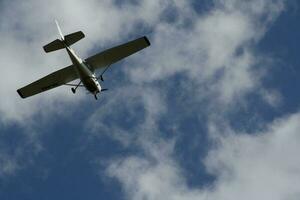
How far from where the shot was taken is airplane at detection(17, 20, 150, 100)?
47.2 meters

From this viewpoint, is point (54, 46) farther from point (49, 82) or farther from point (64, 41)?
point (49, 82)

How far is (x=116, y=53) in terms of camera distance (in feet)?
163

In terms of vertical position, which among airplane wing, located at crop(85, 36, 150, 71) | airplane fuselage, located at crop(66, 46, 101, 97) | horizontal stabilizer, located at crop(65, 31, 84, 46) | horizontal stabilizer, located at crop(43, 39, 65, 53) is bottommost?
airplane fuselage, located at crop(66, 46, 101, 97)

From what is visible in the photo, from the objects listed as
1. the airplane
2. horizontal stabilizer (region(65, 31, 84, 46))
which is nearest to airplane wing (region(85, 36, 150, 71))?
the airplane

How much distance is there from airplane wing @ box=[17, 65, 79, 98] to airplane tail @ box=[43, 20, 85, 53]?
9.08ft

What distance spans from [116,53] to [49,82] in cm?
475

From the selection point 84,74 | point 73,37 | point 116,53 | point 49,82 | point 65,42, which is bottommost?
point 84,74

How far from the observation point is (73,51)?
47.4m

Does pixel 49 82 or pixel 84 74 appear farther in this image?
pixel 49 82

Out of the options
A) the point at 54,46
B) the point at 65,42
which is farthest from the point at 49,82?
the point at 65,42

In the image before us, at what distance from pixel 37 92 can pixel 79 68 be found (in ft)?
16.3

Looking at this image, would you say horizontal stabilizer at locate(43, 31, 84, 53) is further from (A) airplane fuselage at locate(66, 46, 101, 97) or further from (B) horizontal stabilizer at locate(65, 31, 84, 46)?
(A) airplane fuselage at locate(66, 46, 101, 97)

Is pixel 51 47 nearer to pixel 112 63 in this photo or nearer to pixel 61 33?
pixel 61 33

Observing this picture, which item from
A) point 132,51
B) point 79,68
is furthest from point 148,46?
point 79,68
